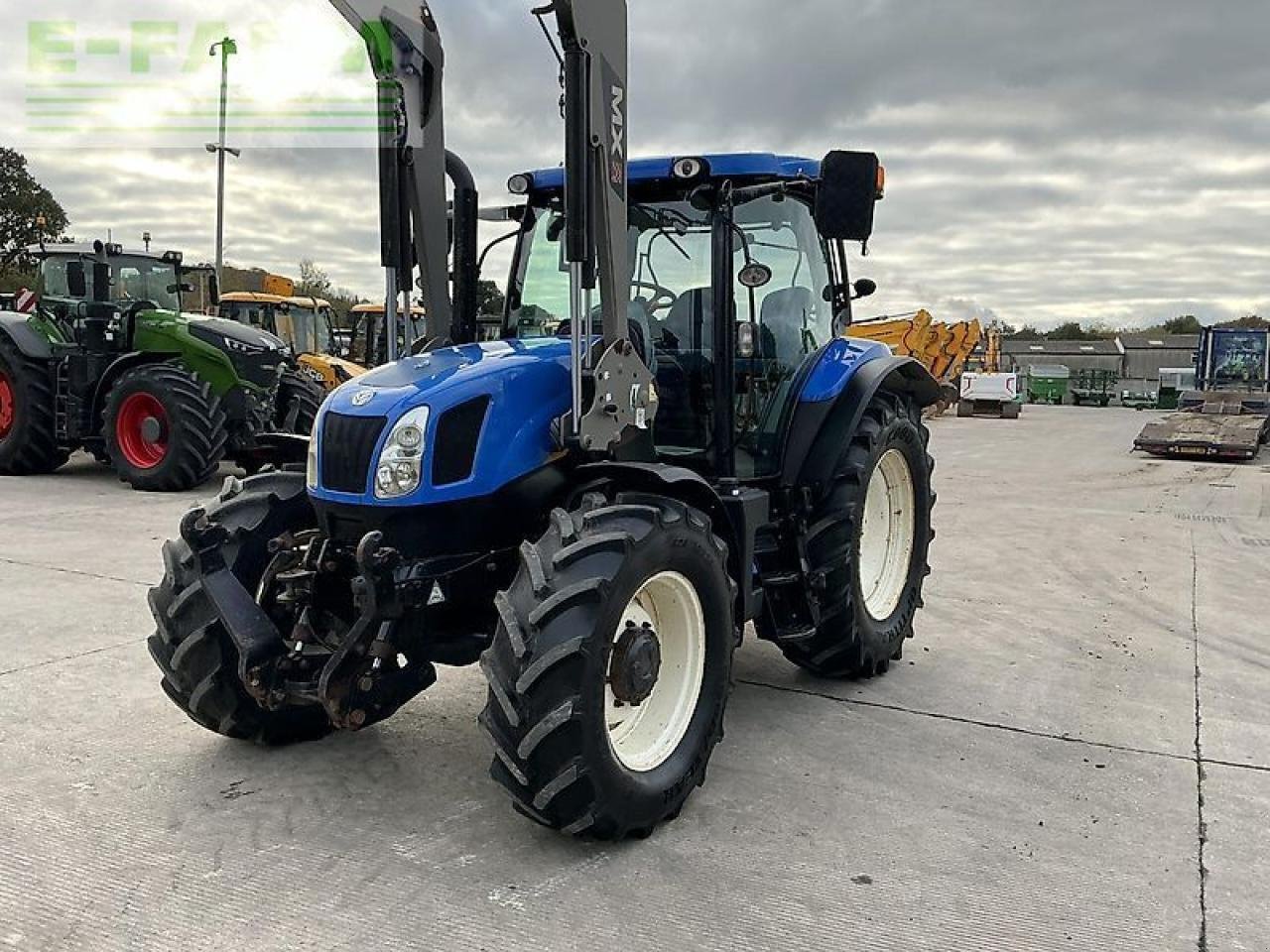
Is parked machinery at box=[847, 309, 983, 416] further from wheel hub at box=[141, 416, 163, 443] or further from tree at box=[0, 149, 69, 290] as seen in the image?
tree at box=[0, 149, 69, 290]

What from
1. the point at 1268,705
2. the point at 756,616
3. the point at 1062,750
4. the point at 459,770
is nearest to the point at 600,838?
the point at 459,770

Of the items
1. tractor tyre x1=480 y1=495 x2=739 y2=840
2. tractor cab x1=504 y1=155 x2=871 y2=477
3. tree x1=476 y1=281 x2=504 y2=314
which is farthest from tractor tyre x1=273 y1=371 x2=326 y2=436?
tractor tyre x1=480 y1=495 x2=739 y2=840


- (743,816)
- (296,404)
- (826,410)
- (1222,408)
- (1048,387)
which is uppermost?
(826,410)

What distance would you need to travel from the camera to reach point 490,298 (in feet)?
15.8

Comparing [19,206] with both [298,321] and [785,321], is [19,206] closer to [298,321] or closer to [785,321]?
[298,321]

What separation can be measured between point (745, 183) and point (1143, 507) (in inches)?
340

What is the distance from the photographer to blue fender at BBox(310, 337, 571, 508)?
10.9 ft

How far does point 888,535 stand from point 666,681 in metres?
2.18

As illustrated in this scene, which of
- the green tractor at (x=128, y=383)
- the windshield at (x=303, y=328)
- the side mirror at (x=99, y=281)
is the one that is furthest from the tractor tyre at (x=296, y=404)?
the windshield at (x=303, y=328)

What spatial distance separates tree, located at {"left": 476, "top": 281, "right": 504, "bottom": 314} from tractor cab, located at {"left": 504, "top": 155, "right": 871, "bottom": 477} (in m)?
0.14

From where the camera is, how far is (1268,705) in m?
4.77

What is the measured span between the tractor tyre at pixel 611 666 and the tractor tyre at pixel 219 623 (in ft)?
3.80

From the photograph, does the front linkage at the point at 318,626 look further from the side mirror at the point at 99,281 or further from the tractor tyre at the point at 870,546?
the side mirror at the point at 99,281

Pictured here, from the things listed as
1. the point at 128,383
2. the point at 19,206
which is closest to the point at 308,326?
the point at 128,383
